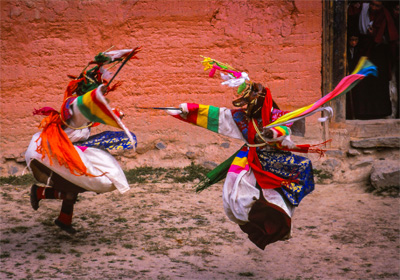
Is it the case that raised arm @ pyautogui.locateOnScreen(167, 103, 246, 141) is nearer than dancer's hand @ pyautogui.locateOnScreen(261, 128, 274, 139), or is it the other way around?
dancer's hand @ pyautogui.locateOnScreen(261, 128, 274, 139)

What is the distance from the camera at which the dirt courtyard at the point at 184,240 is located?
4.59 metres

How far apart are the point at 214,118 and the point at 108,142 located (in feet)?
3.68

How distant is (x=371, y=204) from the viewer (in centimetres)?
638

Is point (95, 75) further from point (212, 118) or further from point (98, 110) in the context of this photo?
point (212, 118)

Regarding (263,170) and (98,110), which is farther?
(263,170)

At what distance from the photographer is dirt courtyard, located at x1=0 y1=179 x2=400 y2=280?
181 inches

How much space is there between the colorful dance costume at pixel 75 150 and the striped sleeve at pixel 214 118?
21.8 inches

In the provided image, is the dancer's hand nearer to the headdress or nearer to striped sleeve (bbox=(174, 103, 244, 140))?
striped sleeve (bbox=(174, 103, 244, 140))

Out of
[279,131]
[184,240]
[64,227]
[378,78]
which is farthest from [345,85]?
[378,78]

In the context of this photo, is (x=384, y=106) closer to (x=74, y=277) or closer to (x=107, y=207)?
(x=107, y=207)

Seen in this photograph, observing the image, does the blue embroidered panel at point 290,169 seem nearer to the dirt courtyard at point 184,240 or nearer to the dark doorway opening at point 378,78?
the dirt courtyard at point 184,240

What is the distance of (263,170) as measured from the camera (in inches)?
167

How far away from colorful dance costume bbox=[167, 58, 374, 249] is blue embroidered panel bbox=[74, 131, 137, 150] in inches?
31.7

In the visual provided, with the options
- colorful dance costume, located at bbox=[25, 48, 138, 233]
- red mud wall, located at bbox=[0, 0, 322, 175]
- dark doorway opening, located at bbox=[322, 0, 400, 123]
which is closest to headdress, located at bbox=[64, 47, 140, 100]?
colorful dance costume, located at bbox=[25, 48, 138, 233]
